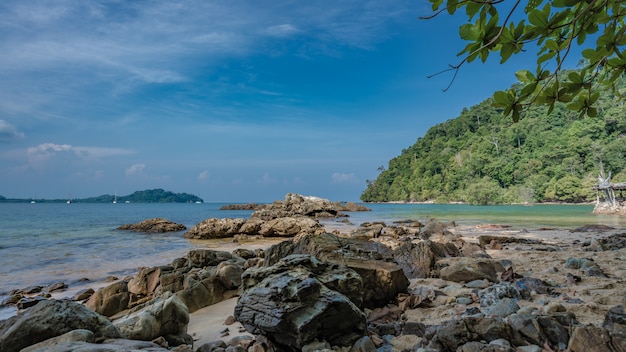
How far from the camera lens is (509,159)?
9025cm

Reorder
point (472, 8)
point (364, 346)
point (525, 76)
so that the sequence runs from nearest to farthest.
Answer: point (472, 8) → point (525, 76) → point (364, 346)

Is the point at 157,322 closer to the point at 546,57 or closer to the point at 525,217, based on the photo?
the point at 546,57

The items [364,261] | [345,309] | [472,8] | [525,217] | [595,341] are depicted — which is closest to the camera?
[472,8]

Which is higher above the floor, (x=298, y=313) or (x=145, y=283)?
(x=298, y=313)

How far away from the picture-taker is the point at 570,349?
2672 mm

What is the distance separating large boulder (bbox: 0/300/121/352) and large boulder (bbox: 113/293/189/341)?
436 mm

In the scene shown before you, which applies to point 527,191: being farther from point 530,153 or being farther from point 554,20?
point 554,20

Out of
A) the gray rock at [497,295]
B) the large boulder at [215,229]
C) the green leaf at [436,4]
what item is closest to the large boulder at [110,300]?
the gray rock at [497,295]

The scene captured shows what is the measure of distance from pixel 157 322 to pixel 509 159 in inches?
4059

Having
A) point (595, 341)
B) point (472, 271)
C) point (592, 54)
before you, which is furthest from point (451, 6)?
point (472, 271)

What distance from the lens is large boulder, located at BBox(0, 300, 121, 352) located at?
3.18 metres

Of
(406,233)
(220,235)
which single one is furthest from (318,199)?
(406,233)

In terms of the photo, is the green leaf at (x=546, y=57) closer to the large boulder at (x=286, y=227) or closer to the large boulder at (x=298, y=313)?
the large boulder at (x=298, y=313)

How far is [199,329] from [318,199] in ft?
138
